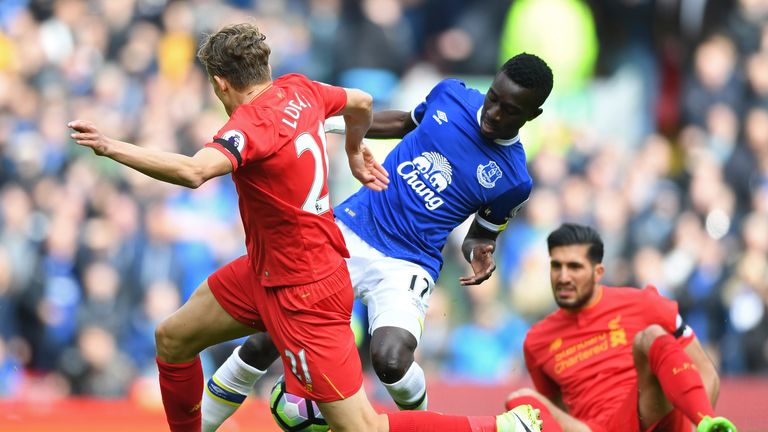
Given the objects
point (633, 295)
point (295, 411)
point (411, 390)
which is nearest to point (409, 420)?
point (411, 390)

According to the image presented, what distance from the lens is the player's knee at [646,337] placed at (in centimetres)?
670

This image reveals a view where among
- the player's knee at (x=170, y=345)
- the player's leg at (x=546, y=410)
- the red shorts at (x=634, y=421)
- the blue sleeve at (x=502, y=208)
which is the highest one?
the blue sleeve at (x=502, y=208)

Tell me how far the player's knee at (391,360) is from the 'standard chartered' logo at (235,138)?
1467 millimetres

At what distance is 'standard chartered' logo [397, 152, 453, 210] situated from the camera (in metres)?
6.82

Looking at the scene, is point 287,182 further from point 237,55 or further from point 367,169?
point 367,169

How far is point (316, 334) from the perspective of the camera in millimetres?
5738

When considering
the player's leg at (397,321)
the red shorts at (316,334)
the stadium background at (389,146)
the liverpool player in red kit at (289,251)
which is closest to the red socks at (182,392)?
the liverpool player in red kit at (289,251)

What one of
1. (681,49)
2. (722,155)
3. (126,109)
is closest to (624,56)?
(681,49)

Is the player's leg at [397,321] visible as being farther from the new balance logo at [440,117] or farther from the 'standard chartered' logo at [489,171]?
the new balance logo at [440,117]

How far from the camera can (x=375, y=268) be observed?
6.74m

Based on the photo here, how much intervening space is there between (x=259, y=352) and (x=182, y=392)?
1.75 ft

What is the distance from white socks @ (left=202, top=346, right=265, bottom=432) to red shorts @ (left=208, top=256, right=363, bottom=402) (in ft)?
2.77

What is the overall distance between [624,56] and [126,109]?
17.0ft

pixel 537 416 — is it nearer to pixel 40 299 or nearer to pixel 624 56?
pixel 40 299
